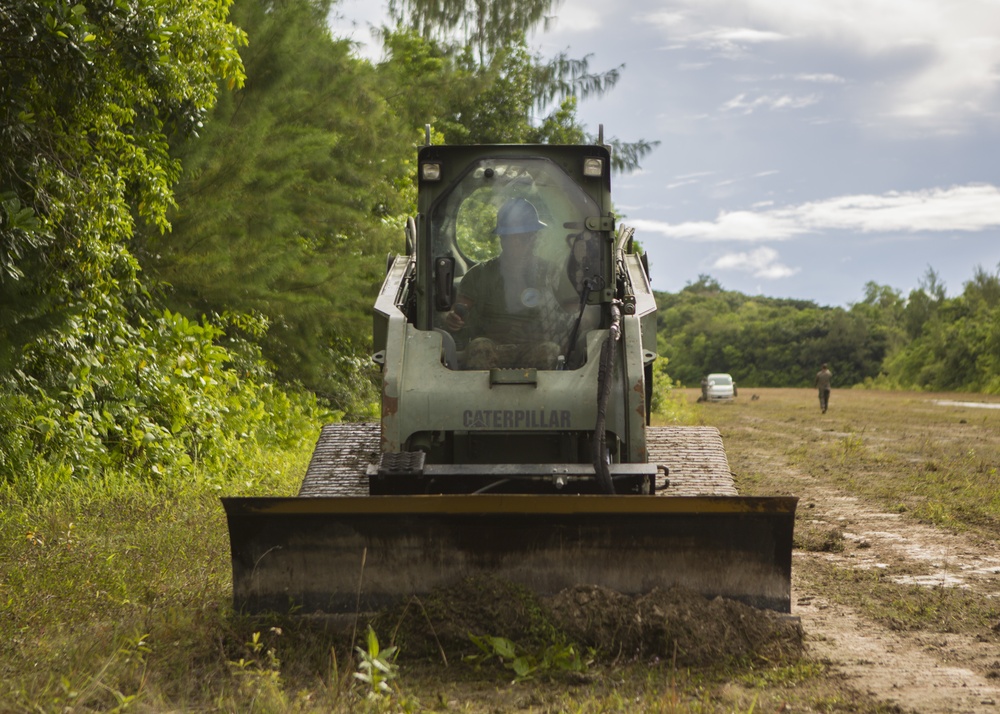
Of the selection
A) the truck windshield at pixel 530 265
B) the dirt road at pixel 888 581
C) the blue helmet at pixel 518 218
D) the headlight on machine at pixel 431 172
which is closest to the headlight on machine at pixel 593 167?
the truck windshield at pixel 530 265

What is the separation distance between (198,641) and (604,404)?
2.36m

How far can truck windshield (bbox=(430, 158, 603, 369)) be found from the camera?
641cm

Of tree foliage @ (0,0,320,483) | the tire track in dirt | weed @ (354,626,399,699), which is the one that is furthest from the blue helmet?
tree foliage @ (0,0,320,483)

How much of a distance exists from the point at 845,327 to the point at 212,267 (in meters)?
70.9

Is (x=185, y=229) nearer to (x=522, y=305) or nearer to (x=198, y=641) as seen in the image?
(x=522, y=305)

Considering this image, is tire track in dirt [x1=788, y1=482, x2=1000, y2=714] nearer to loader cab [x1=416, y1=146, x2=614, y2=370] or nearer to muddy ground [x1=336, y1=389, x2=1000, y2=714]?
muddy ground [x1=336, y1=389, x2=1000, y2=714]

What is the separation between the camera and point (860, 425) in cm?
2286

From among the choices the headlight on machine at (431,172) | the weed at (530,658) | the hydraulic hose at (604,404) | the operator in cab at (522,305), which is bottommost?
the weed at (530,658)

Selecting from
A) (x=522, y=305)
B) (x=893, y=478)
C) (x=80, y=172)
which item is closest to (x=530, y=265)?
(x=522, y=305)

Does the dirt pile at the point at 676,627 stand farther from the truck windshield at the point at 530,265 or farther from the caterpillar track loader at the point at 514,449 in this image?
the truck windshield at the point at 530,265

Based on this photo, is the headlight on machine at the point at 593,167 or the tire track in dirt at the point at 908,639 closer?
the tire track in dirt at the point at 908,639

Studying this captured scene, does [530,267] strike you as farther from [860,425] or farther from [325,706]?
[860,425]

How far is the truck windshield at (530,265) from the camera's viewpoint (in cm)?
641

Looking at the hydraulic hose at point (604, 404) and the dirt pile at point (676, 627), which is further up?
the hydraulic hose at point (604, 404)
